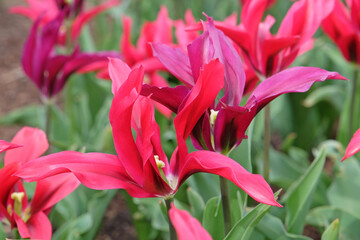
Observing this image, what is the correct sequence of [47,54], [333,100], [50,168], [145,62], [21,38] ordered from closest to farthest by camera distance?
[50,168], [47,54], [145,62], [333,100], [21,38]

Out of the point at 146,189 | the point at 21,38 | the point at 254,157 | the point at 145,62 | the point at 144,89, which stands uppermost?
the point at 144,89

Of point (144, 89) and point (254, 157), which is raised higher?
point (144, 89)

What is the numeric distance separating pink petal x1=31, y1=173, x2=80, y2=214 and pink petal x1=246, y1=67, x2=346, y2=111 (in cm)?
31

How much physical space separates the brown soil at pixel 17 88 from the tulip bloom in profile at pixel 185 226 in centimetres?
131

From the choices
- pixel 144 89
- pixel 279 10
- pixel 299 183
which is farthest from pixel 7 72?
pixel 144 89

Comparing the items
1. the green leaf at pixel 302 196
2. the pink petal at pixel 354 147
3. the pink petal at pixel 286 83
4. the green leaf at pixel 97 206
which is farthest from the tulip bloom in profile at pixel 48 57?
the pink petal at pixel 354 147

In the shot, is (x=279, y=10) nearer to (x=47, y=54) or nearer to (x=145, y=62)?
(x=145, y=62)

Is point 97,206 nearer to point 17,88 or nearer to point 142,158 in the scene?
point 142,158

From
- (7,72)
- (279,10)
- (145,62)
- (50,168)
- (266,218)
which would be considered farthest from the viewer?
(7,72)

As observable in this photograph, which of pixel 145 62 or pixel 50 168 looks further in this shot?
pixel 145 62

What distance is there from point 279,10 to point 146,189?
6.91 ft

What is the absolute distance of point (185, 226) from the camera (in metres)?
0.55

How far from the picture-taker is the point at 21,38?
400cm

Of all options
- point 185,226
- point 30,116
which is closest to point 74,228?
point 185,226
